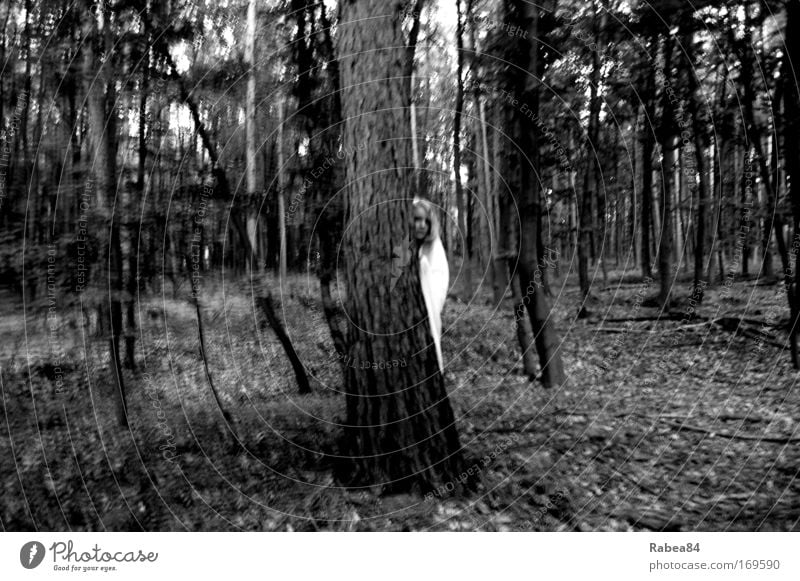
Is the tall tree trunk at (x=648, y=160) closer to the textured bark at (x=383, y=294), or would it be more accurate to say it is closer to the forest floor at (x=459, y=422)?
the forest floor at (x=459, y=422)

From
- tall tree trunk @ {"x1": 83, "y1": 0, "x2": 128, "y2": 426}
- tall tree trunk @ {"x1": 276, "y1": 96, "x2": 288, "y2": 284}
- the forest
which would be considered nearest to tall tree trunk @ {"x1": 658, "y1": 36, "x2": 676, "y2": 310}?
the forest

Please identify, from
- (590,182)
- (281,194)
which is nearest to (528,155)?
(590,182)

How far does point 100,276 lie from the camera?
8.77 feet

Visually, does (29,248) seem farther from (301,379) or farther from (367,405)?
(367,405)

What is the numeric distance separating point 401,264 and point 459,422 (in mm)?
942

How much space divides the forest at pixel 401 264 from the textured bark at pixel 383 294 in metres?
0.02

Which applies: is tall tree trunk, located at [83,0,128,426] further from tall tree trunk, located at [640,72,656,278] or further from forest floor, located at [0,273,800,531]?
tall tree trunk, located at [640,72,656,278]

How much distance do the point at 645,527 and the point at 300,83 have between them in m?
3.08

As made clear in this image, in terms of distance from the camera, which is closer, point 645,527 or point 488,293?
point 645,527

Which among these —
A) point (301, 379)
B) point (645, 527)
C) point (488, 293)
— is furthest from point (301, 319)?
point (645, 527)

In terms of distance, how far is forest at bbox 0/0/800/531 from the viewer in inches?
99.3

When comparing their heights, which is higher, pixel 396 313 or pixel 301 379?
pixel 396 313
